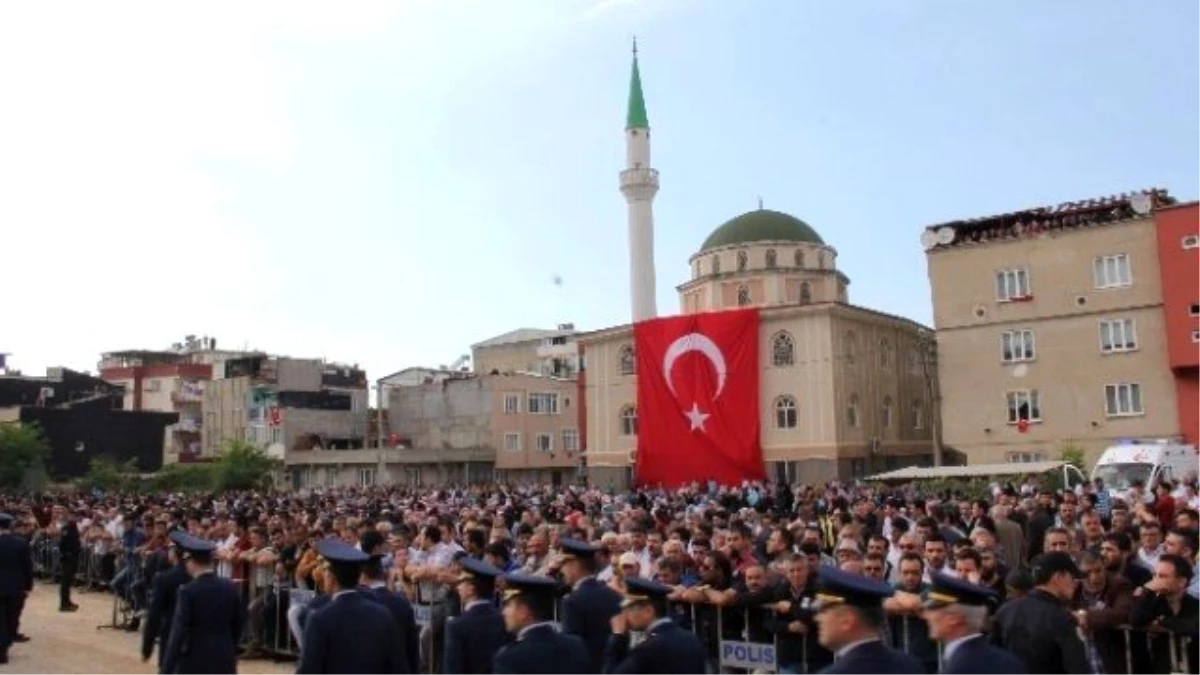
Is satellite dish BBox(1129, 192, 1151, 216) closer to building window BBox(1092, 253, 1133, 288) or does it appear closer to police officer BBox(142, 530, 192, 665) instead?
building window BBox(1092, 253, 1133, 288)

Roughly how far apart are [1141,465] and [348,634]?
24453 millimetres

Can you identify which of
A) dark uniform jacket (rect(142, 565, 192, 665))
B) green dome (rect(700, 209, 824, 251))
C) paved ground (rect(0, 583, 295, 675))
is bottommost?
paved ground (rect(0, 583, 295, 675))

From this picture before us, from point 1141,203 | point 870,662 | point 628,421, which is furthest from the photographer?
point 628,421

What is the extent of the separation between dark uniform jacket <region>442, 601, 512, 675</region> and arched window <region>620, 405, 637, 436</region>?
46.7 metres

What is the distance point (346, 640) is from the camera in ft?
20.2

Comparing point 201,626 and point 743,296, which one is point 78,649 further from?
point 743,296

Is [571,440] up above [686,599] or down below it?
above

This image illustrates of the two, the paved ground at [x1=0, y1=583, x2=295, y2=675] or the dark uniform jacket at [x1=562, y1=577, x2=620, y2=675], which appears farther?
the paved ground at [x1=0, y1=583, x2=295, y2=675]

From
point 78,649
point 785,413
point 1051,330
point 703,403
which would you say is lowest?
point 78,649

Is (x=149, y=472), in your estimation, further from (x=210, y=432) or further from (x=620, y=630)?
(x=620, y=630)

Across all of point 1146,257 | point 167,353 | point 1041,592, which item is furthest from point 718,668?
point 167,353

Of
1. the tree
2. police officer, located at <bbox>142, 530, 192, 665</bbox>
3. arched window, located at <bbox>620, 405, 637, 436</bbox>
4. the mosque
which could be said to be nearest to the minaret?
the mosque

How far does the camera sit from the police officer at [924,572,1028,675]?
4.50 m

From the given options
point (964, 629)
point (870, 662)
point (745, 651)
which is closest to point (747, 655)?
point (745, 651)
